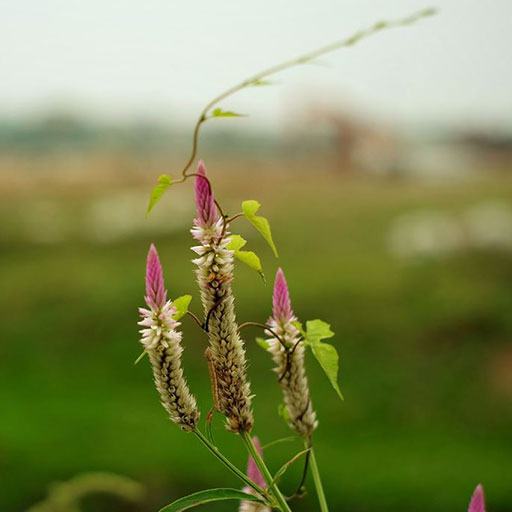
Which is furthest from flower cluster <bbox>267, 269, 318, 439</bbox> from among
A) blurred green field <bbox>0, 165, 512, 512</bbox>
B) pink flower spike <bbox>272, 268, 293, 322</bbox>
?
blurred green field <bbox>0, 165, 512, 512</bbox>

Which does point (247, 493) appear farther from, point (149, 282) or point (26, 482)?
point (26, 482)

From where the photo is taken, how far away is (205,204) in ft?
0.93

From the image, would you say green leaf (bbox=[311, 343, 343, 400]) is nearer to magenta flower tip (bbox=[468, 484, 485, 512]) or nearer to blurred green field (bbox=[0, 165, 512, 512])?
magenta flower tip (bbox=[468, 484, 485, 512])

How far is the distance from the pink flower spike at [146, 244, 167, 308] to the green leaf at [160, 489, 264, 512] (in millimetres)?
66

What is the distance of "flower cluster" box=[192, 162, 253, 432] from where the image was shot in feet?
0.95

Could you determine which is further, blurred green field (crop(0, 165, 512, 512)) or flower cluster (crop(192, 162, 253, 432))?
blurred green field (crop(0, 165, 512, 512))

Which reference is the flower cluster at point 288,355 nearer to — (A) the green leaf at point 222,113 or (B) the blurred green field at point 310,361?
(A) the green leaf at point 222,113

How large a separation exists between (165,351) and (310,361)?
2.13 metres

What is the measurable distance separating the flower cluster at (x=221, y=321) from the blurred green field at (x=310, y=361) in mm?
1504

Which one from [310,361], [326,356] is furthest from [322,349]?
[310,361]

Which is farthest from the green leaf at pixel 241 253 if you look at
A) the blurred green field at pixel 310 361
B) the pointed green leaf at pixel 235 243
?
the blurred green field at pixel 310 361

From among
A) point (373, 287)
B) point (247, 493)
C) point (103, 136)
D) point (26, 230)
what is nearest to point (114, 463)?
point (373, 287)

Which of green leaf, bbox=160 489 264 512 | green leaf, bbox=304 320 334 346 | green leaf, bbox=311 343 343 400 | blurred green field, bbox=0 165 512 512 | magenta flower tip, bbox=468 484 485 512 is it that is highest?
green leaf, bbox=304 320 334 346

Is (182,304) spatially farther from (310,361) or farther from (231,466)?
(310,361)
